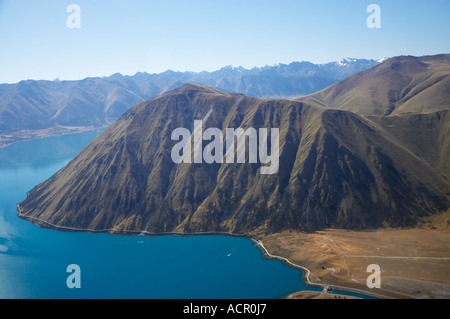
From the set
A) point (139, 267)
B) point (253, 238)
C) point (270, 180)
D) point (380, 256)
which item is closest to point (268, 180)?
point (270, 180)

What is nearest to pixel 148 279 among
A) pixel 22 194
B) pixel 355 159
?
pixel 355 159

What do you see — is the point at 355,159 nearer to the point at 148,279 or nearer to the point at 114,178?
the point at 148,279

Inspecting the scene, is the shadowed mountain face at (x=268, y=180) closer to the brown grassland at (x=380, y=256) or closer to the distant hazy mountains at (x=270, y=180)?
the distant hazy mountains at (x=270, y=180)

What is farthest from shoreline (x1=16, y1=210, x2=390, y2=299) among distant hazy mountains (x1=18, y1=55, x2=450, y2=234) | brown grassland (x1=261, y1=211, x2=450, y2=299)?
distant hazy mountains (x1=18, y1=55, x2=450, y2=234)

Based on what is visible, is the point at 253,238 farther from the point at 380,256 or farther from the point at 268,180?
the point at 380,256

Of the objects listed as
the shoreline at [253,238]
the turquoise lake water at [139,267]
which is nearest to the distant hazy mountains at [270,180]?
the shoreline at [253,238]

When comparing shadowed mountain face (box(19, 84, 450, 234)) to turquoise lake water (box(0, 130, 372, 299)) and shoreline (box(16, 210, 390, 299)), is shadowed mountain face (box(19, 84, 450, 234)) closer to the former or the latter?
shoreline (box(16, 210, 390, 299))
